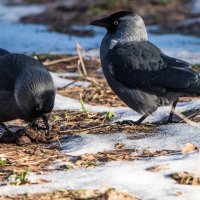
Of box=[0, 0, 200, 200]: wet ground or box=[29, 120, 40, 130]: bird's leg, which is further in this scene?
box=[29, 120, 40, 130]: bird's leg

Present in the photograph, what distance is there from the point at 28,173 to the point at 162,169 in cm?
83

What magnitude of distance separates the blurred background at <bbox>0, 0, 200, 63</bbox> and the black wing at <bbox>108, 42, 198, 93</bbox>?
3609mm

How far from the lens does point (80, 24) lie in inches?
579

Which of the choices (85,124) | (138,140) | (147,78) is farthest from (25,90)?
(147,78)

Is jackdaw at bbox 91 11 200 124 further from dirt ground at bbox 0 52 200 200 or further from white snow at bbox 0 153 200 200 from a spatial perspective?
white snow at bbox 0 153 200 200

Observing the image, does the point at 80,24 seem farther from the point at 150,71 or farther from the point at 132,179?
the point at 132,179

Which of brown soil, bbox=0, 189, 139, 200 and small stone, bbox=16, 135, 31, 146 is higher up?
brown soil, bbox=0, 189, 139, 200

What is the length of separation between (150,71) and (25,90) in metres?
1.29

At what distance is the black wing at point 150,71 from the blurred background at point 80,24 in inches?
142

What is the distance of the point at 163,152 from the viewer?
196 inches

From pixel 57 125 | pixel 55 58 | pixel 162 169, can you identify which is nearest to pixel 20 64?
pixel 57 125

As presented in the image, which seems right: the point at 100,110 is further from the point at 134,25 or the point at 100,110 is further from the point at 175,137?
the point at 175,137

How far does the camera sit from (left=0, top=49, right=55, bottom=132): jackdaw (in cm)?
559

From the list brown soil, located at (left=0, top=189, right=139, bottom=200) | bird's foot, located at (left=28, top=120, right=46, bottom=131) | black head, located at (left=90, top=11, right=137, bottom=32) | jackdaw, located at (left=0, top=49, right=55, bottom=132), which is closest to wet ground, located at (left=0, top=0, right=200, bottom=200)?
brown soil, located at (left=0, top=189, right=139, bottom=200)
